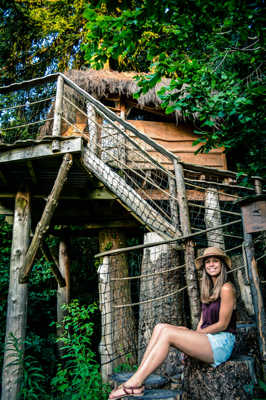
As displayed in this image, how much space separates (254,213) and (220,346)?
121 cm

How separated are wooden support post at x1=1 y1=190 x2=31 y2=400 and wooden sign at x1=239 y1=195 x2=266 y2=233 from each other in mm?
2894

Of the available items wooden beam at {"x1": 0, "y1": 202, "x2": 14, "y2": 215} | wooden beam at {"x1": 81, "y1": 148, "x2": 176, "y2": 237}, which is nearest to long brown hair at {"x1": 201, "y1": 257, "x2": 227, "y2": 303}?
wooden beam at {"x1": 81, "y1": 148, "x2": 176, "y2": 237}

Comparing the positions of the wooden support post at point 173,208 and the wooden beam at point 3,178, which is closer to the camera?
the wooden support post at point 173,208

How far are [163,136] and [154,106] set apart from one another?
0.79 metres

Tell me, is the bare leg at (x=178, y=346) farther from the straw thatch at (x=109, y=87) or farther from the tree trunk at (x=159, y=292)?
the straw thatch at (x=109, y=87)

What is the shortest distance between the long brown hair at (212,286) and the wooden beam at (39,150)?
2532mm

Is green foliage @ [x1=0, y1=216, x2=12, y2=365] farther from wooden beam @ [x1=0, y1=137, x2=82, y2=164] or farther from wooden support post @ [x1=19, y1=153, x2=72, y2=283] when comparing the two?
wooden beam @ [x1=0, y1=137, x2=82, y2=164]

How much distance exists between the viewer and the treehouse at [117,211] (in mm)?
3756

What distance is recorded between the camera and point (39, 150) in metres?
4.52

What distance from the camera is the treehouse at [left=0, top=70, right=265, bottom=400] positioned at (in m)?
3.76

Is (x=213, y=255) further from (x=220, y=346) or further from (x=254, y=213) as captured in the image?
(x=220, y=346)

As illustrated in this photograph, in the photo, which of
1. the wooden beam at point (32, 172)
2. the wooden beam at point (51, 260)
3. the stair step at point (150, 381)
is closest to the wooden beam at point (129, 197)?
the wooden beam at point (32, 172)

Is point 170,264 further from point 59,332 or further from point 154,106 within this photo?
point 154,106

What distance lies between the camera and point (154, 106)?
7.50 m
